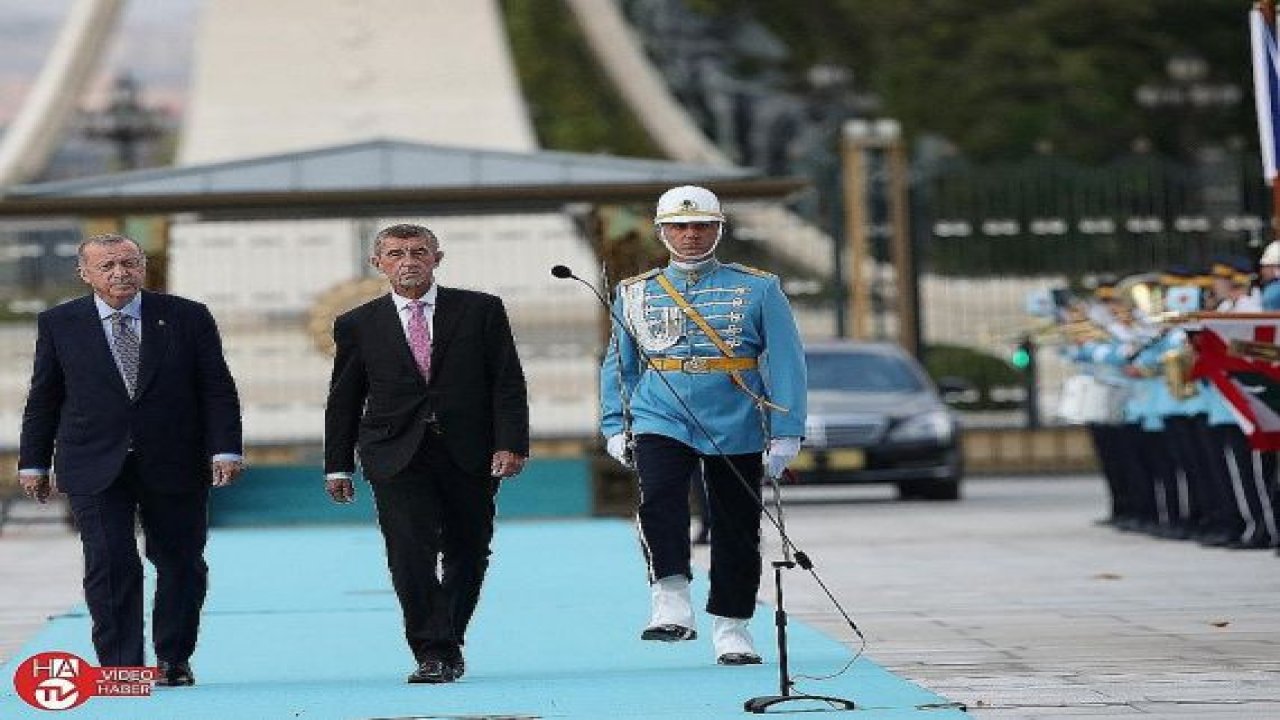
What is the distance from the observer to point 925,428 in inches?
1052

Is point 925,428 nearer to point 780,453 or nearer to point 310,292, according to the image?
point 310,292

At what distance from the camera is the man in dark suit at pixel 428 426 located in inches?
476

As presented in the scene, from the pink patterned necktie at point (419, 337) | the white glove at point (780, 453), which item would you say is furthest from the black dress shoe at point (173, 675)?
the white glove at point (780, 453)

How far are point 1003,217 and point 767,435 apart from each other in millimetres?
22316

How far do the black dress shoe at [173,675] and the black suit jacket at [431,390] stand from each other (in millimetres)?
885

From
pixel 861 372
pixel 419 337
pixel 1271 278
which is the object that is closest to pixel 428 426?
pixel 419 337

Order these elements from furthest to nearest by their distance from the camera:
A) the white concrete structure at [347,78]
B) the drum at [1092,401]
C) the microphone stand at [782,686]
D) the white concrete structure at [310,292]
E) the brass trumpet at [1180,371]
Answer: the white concrete structure at [347,78] < the white concrete structure at [310,292] < the drum at [1092,401] < the brass trumpet at [1180,371] < the microphone stand at [782,686]

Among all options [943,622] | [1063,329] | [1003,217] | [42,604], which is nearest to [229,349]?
[1003,217]

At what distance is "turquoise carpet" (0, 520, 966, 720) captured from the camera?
36.7ft

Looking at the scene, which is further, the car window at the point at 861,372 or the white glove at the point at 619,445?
the car window at the point at 861,372

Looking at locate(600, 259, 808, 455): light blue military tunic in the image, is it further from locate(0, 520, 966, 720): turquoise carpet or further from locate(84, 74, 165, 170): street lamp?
locate(84, 74, 165, 170): street lamp

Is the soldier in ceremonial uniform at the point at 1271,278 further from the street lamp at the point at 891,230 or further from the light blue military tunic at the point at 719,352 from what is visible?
the street lamp at the point at 891,230

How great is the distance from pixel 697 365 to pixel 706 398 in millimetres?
124

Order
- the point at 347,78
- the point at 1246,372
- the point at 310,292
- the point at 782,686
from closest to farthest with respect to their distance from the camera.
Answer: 1. the point at 782,686
2. the point at 1246,372
3. the point at 310,292
4. the point at 347,78
